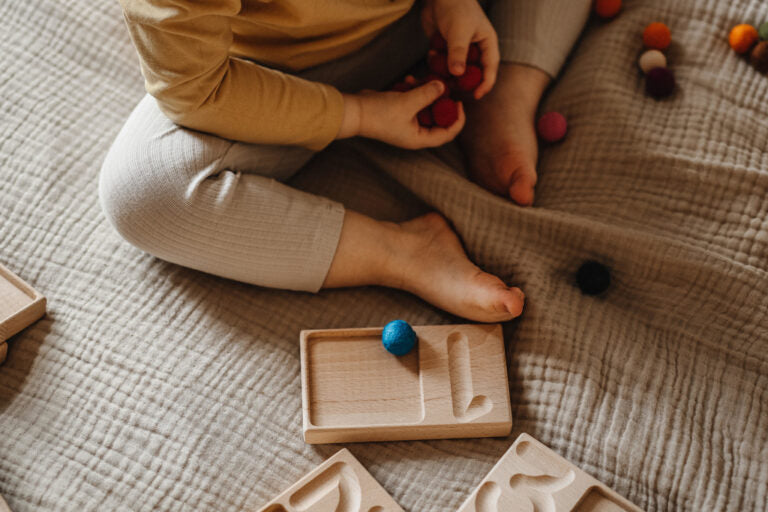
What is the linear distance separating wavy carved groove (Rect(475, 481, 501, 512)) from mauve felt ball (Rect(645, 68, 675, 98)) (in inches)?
19.2

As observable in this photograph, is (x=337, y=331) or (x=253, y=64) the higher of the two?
(x=253, y=64)

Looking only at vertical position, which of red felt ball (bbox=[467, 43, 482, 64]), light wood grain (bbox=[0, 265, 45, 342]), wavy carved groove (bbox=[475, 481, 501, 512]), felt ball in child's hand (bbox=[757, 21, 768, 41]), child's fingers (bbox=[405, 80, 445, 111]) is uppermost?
felt ball in child's hand (bbox=[757, 21, 768, 41])

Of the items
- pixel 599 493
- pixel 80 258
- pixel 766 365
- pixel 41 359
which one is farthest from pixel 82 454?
pixel 766 365

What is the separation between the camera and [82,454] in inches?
25.6

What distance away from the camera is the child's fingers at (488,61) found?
2.53ft

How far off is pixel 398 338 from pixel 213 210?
0.22m

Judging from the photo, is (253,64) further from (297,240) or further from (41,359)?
(41,359)

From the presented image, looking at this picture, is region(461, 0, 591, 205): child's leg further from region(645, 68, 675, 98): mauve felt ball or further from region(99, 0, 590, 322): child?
region(645, 68, 675, 98): mauve felt ball

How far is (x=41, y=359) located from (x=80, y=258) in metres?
0.12

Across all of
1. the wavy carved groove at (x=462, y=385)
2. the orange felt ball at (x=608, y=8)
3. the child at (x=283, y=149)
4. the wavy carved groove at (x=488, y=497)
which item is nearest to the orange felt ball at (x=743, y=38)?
the orange felt ball at (x=608, y=8)

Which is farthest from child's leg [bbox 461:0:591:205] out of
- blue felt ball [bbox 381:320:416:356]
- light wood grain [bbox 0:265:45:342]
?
light wood grain [bbox 0:265:45:342]

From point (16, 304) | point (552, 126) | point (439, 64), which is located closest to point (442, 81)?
point (439, 64)

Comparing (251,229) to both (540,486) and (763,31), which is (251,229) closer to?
(540,486)

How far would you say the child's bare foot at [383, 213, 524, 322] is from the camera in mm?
690
